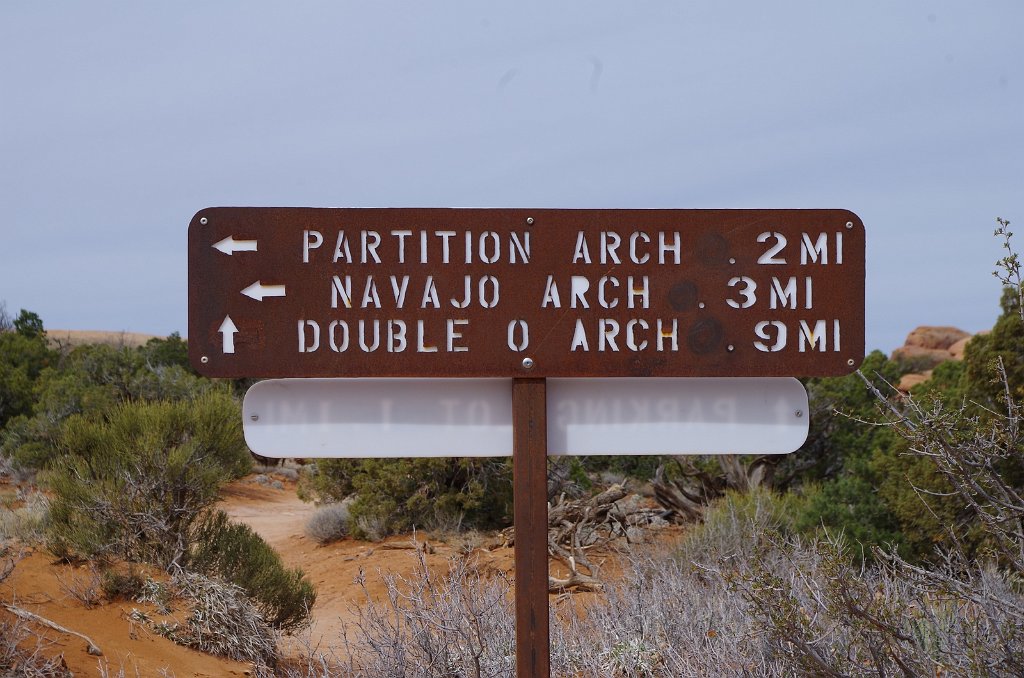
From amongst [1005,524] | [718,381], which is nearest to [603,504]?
[1005,524]

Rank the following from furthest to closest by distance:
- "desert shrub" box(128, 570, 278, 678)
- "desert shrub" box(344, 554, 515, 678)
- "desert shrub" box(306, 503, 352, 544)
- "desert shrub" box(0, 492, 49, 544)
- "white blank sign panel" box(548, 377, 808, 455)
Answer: "desert shrub" box(306, 503, 352, 544), "desert shrub" box(0, 492, 49, 544), "desert shrub" box(128, 570, 278, 678), "desert shrub" box(344, 554, 515, 678), "white blank sign panel" box(548, 377, 808, 455)

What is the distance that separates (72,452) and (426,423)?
798cm

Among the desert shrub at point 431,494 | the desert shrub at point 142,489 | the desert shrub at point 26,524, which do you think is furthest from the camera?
the desert shrub at point 431,494

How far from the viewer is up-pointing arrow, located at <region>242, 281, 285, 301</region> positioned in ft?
9.89

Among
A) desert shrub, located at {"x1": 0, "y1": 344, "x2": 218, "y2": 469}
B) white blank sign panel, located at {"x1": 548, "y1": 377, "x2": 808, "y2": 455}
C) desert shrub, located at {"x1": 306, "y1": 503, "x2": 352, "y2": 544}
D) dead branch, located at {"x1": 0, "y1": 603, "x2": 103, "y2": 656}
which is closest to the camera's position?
white blank sign panel, located at {"x1": 548, "y1": 377, "x2": 808, "y2": 455}

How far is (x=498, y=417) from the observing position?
3086 millimetres

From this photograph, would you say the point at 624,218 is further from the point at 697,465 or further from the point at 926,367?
the point at 926,367

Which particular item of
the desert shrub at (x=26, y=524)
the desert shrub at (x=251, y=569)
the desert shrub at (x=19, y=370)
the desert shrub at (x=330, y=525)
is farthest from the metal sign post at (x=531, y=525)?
the desert shrub at (x=19, y=370)

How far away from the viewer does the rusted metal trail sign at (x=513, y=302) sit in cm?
301

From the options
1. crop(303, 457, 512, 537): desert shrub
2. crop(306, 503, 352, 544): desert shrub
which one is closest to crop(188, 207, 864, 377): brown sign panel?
crop(303, 457, 512, 537): desert shrub

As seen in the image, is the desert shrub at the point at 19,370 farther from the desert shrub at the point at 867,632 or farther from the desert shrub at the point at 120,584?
the desert shrub at the point at 867,632

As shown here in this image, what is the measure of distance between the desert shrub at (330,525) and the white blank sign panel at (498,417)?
11.1 m

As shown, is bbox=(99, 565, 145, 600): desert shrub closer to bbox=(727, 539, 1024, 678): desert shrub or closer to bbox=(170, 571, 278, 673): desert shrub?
bbox=(170, 571, 278, 673): desert shrub

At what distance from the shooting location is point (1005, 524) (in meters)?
4.08
